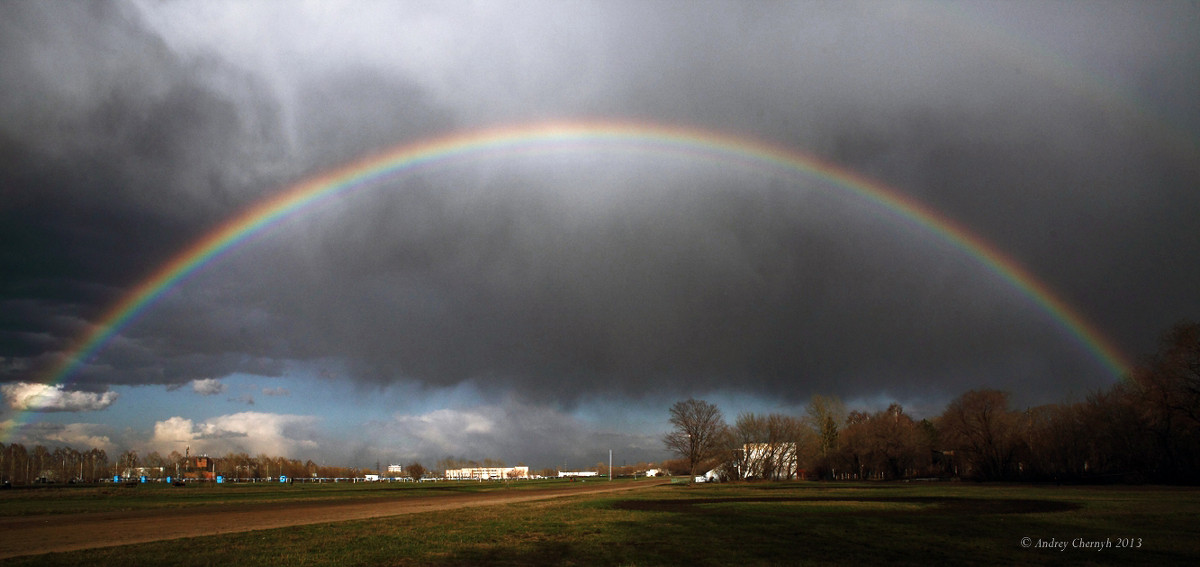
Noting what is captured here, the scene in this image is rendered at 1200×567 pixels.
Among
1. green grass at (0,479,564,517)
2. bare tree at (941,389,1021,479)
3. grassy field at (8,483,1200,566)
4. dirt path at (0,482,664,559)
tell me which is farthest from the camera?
bare tree at (941,389,1021,479)

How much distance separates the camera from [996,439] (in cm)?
9044

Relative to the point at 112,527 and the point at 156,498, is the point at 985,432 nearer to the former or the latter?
the point at 112,527

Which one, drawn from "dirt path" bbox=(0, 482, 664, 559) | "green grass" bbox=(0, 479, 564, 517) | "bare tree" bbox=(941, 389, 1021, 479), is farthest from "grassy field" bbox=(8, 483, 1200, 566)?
"bare tree" bbox=(941, 389, 1021, 479)

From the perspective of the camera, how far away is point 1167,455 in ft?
224

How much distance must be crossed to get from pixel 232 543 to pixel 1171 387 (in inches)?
3084

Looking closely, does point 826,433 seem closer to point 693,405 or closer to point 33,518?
point 693,405

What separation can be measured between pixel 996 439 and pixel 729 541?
278 feet

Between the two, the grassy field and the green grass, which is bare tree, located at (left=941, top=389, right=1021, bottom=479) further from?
the green grass

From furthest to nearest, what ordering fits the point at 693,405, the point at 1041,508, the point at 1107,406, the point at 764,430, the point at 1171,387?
the point at 764,430 < the point at 693,405 < the point at 1107,406 < the point at 1171,387 < the point at 1041,508

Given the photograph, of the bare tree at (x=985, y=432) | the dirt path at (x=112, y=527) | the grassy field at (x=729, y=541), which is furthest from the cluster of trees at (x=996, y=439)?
the dirt path at (x=112, y=527)

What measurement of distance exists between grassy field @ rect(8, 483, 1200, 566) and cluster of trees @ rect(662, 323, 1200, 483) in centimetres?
4238

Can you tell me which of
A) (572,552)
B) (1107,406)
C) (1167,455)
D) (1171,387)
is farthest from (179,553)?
(1107,406)

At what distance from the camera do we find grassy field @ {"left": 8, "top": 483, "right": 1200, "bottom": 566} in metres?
18.4

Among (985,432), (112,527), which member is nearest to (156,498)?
(112,527)
